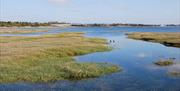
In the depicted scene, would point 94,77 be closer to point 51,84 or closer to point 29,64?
point 51,84

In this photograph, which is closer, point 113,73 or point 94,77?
point 94,77

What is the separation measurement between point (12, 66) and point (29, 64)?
8.99ft

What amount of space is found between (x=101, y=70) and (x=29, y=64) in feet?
26.7

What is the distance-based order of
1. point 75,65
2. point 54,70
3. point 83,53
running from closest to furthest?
point 54,70
point 75,65
point 83,53

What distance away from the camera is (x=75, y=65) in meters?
31.5

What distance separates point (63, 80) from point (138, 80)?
6288mm

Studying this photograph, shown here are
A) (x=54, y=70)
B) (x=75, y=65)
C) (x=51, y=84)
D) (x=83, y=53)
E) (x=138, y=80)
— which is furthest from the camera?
(x=83, y=53)

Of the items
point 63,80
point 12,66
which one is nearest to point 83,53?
point 12,66

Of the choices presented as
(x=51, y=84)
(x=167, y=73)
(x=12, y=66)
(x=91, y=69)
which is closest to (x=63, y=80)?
(x=51, y=84)

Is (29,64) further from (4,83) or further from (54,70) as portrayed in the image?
(4,83)

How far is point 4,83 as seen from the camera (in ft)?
81.0

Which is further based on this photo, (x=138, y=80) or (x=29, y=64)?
(x=29, y=64)

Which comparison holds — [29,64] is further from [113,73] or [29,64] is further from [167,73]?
[167,73]

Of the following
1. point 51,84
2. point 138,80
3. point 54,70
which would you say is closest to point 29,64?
point 54,70
